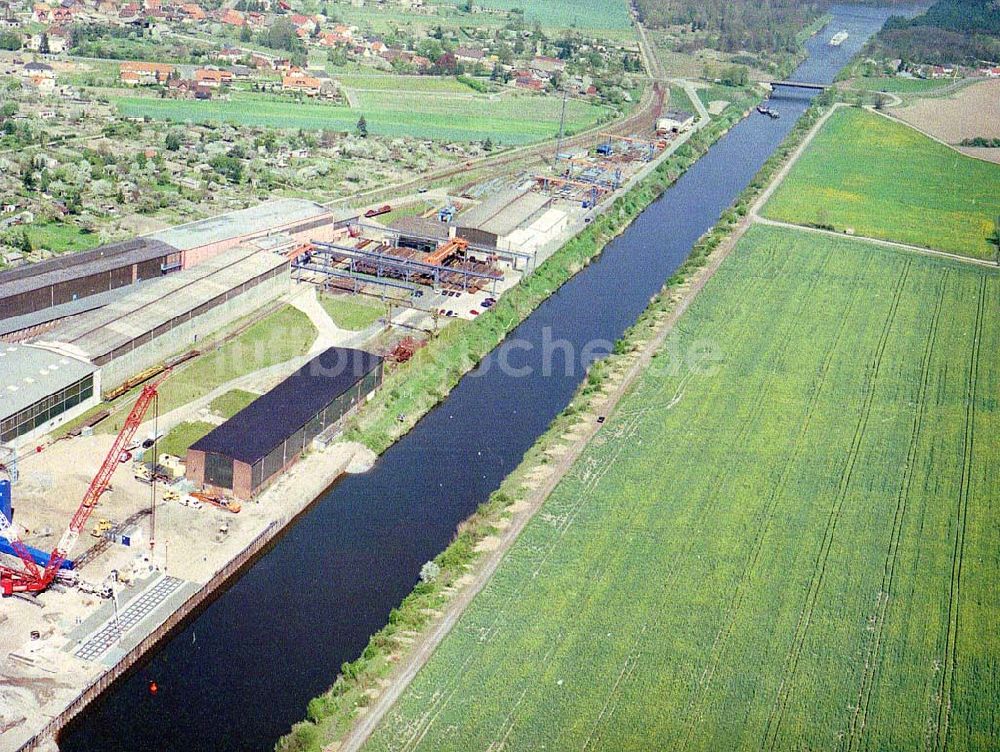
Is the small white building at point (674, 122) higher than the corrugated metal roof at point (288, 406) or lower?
higher

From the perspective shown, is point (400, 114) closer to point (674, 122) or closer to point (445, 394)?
point (674, 122)

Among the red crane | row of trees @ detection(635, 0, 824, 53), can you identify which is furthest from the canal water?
row of trees @ detection(635, 0, 824, 53)

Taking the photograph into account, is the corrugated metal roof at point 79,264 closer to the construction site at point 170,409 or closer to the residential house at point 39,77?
the construction site at point 170,409

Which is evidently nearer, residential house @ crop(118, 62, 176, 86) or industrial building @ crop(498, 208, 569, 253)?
industrial building @ crop(498, 208, 569, 253)

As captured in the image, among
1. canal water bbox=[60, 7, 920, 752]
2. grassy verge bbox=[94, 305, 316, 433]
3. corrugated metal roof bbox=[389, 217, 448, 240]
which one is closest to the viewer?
canal water bbox=[60, 7, 920, 752]

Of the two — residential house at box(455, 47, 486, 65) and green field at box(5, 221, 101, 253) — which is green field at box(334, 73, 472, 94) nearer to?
residential house at box(455, 47, 486, 65)

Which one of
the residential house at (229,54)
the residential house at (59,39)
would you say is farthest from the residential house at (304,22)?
the residential house at (59,39)
